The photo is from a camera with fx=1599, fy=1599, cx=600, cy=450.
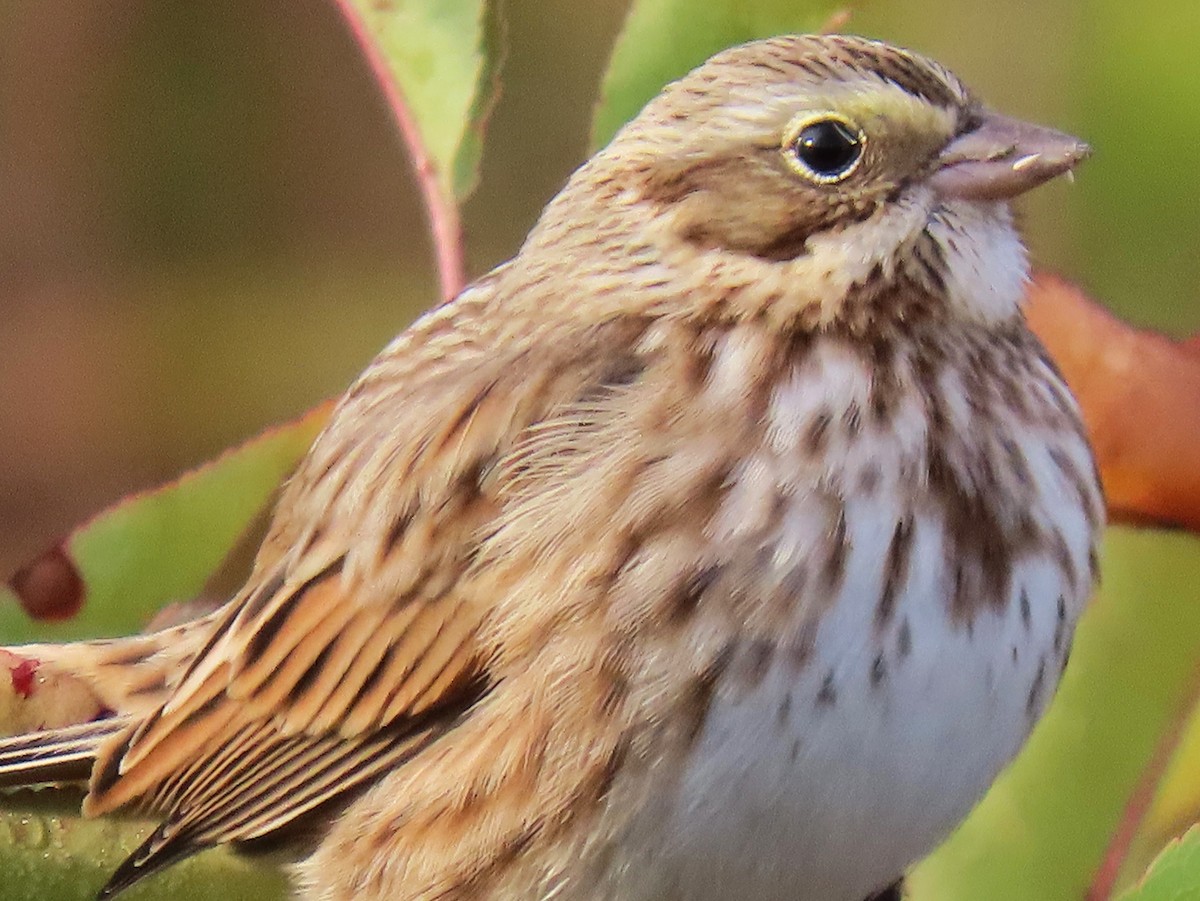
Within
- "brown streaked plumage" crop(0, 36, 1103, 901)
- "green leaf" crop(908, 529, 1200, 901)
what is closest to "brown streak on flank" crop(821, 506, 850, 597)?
"brown streaked plumage" crop(0, 36, 1103, 901)

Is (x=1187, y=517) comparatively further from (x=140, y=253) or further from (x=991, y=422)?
Result: (x=140, y=253)

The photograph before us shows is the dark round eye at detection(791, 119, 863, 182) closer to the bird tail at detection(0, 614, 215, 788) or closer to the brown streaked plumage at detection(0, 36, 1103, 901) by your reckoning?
the brown streaked plumage at detection(0, 36, 1103, 901)

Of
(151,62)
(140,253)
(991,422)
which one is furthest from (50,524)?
(991,422)

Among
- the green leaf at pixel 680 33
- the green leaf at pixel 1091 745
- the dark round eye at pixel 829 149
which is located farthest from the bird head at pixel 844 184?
the green leaf at pixel 1091 745

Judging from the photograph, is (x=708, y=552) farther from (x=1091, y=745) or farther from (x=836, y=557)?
(x=1091, y=745)

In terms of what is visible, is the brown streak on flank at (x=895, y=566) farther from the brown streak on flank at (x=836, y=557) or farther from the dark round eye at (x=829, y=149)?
the dark round eye at (x=829, y=149)

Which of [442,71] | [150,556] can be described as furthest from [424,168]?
[150,556]
